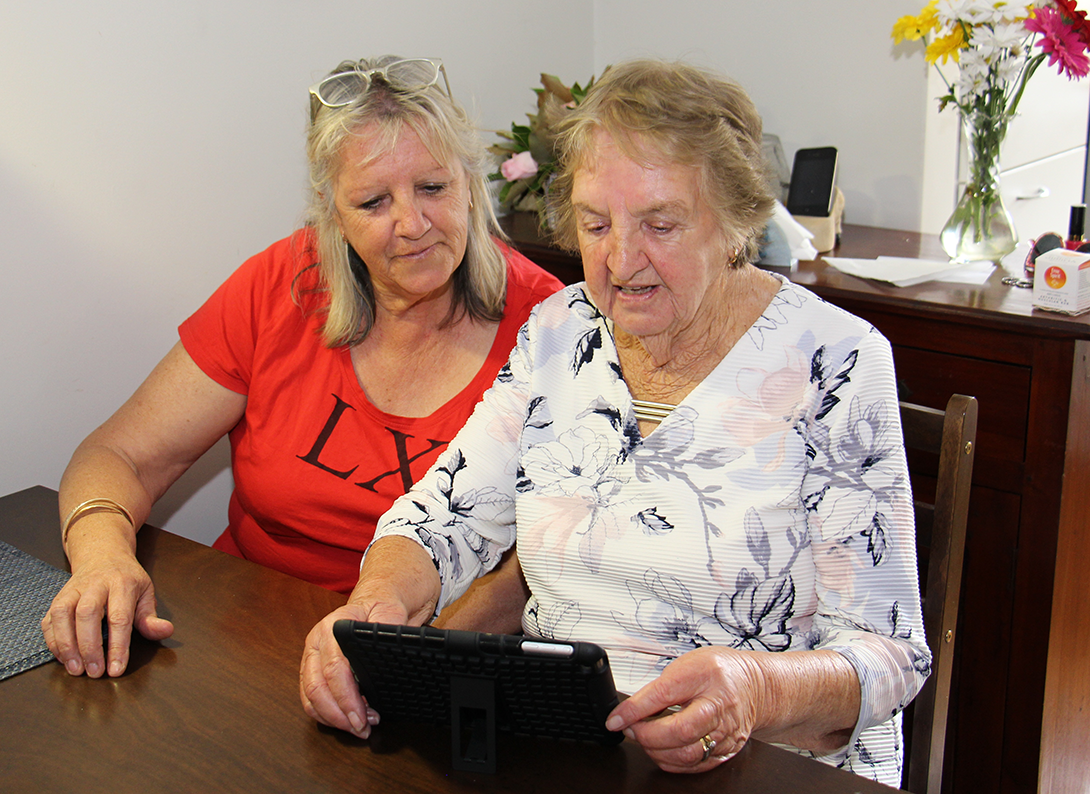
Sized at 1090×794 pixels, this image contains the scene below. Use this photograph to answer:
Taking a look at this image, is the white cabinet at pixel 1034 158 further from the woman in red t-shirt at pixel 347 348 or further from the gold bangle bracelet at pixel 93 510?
the gold bangle bracelet at pixel 93 510

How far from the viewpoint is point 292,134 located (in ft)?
6.88

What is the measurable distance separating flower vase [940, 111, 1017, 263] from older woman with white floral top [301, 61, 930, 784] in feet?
3.01

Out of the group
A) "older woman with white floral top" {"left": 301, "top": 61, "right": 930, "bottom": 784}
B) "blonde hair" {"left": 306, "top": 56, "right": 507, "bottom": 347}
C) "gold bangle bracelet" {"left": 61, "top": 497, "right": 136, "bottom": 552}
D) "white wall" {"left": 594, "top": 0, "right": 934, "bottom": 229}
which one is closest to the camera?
"older woman with white floral top" {"left": 301, "top": 61, "right": 930, "bottom": 784}

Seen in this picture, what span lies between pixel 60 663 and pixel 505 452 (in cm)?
61

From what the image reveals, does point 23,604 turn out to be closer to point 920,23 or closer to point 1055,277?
point 1055,277

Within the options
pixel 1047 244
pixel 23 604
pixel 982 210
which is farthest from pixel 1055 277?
pixel 23 604

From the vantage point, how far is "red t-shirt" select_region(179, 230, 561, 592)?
154 cm

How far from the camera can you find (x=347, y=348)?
1613mm

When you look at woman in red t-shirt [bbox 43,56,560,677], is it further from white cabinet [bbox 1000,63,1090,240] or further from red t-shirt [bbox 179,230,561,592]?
white cabinet [bbox 1000,63,1090,240]

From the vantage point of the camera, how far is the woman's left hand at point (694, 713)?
0.85 meters

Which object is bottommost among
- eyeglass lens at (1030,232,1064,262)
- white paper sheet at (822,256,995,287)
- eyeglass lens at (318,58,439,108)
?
white paper sheet at (822,256,995,287)

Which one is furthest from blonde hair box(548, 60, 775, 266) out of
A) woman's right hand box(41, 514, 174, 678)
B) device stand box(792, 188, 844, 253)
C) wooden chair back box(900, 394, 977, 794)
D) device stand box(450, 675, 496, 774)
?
device stand box(792, 188, 844, 253)

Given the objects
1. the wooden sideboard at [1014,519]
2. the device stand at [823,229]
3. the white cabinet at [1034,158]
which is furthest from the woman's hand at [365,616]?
the white cabinet at [1034,158]

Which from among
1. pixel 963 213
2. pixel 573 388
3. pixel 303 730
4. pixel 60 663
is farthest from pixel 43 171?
pixel 963 213
